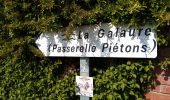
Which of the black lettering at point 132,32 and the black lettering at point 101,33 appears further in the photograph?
the black lettering at point 101,33

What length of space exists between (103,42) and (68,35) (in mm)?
332

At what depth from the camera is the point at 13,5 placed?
3629mm

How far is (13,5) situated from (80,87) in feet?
3.46

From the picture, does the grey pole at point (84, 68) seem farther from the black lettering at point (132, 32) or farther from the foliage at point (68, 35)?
the black lettering at point (132, 32)

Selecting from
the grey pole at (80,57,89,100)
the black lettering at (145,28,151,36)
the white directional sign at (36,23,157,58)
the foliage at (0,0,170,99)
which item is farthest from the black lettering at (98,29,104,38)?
the black lettering at (145,28,151,36)

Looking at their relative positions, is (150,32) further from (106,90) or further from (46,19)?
(46,19)

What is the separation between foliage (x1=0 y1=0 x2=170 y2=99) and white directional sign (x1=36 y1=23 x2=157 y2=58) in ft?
0.25

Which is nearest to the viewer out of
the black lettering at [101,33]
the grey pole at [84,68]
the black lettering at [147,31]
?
the black lettering at [147,31]

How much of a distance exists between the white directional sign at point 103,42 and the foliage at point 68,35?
8 centimetres

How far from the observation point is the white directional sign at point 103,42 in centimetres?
315

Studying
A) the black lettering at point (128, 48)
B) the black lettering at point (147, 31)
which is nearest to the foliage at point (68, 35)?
the black lettering at point (147, 31)

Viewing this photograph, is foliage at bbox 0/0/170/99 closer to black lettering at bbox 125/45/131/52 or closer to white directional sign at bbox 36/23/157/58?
Result: white directional sign at bbox 36/23/157/58

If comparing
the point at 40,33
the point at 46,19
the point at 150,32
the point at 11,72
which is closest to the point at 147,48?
the point at 150,32

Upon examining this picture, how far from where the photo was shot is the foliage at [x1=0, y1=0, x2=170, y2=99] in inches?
124
